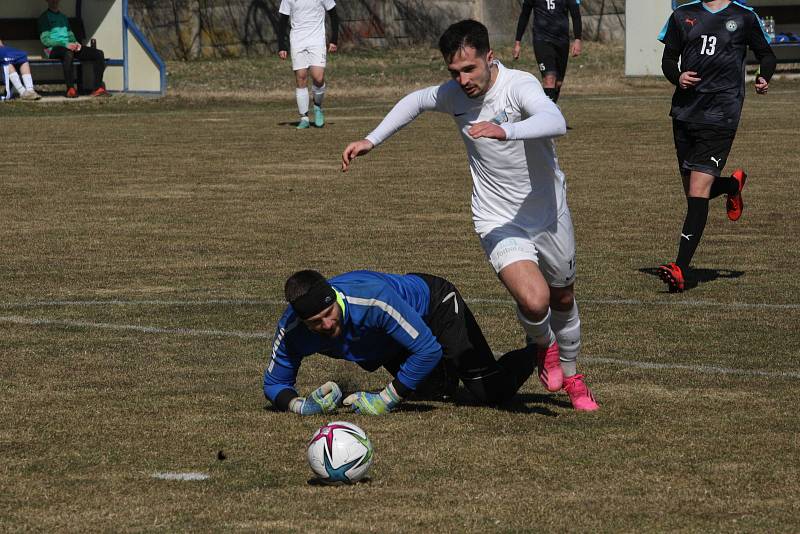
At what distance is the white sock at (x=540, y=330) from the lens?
23.7 ft

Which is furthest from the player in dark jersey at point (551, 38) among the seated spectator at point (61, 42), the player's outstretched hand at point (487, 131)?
the player's outstretched hand at point (487, 131)

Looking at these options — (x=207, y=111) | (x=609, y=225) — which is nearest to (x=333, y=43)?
(x=207, y=111)

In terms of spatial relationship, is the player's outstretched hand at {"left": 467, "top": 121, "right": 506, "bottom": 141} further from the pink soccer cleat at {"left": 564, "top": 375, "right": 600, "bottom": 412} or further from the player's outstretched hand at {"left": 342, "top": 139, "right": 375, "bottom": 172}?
the pink soccer cleat at {"left": 564, "top": 375, "right": 600, "bottom": 412}

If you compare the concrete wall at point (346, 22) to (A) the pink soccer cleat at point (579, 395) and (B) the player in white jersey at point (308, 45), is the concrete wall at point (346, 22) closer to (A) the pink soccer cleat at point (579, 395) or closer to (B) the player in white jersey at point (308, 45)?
(B) the player in white jersey at point (308, 45)

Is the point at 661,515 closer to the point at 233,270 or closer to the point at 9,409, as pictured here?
the point at 9,409

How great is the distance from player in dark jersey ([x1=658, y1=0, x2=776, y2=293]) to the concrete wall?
29875 mm

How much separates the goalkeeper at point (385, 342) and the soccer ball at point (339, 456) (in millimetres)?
768

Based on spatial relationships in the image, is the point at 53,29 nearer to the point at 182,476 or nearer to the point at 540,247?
the point at 540,247

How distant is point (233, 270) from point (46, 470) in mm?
5522

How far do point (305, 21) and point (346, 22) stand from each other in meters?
17.8

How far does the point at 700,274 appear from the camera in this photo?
11273 mm

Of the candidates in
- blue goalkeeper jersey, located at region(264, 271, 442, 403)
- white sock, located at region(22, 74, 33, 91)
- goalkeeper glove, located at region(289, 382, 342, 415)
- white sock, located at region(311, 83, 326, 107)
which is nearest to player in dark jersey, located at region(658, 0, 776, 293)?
blue goalkeeper jersey, located at region(264, 271, 442, 403)

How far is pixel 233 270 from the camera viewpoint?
11.5 metres

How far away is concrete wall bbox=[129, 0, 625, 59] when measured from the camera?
3969cm
